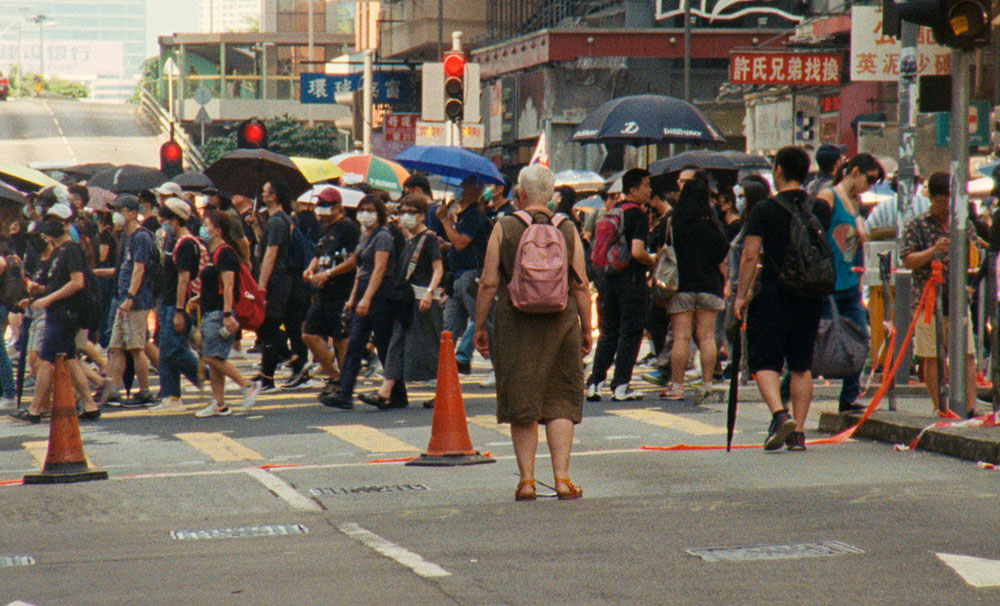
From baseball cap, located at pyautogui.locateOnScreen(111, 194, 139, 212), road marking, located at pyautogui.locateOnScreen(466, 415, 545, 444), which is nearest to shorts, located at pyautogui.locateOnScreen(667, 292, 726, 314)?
road marking, located at pyautogui.locateOnScreen(466, 415, 545, 444)

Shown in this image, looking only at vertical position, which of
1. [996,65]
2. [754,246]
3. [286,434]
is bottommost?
[286,434]

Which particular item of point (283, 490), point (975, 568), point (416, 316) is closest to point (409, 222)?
point (416, 316)

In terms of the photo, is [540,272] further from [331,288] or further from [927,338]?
[331,288]

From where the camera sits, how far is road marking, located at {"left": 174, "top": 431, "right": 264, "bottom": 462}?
32.2ft

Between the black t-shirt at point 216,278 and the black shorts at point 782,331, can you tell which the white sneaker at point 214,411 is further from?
the black shorts at point 782,331

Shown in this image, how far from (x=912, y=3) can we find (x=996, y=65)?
1244 mm

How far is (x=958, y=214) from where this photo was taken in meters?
9.56

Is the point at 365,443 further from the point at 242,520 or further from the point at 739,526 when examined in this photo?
the point at 739,526

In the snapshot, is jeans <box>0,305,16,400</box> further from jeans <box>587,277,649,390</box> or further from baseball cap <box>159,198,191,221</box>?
jeans <box>587,277,649,390</box>

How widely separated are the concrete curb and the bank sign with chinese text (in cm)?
3545

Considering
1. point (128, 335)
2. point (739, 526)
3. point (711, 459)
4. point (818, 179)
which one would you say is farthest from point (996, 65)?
point (128, 335)

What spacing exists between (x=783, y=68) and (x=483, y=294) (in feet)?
62.5

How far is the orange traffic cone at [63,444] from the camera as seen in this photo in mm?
8625

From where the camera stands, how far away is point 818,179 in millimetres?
12195
